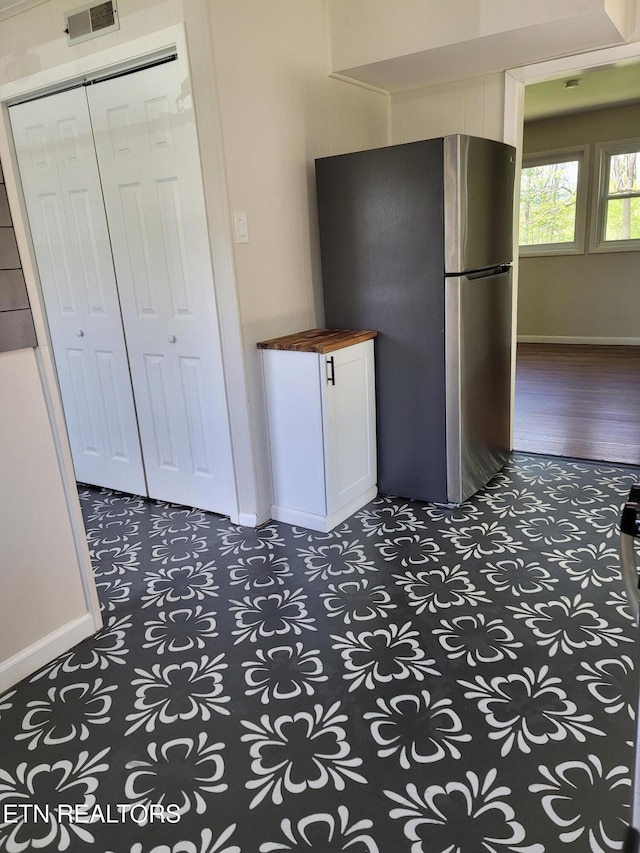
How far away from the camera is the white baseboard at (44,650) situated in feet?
6.39

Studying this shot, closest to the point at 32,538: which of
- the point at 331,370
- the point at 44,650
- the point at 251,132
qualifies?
the point at 44,650

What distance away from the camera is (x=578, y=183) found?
21.8 feet

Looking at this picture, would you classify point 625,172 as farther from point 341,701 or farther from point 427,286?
point 341,701

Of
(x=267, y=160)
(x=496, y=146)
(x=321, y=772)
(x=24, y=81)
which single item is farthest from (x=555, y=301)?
(x=321, y=772)

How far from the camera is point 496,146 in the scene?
291cm

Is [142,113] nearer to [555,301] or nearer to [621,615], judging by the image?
[621,615]

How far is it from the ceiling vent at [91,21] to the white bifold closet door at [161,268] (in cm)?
20

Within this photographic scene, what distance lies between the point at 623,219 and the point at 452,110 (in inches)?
159

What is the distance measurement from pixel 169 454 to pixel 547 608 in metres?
1.95

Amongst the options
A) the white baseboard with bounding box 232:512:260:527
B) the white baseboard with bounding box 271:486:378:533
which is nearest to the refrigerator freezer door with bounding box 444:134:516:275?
the white baseboard with bounding box 271:486:378:533

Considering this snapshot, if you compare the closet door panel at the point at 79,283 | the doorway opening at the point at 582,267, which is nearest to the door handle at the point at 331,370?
the closet door panel at the point at 79,283

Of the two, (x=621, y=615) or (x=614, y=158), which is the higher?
(x=614, y=158)

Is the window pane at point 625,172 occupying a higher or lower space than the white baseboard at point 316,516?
higher

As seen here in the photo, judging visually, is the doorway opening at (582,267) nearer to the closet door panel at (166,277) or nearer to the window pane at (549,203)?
the window pane at (549,203)
